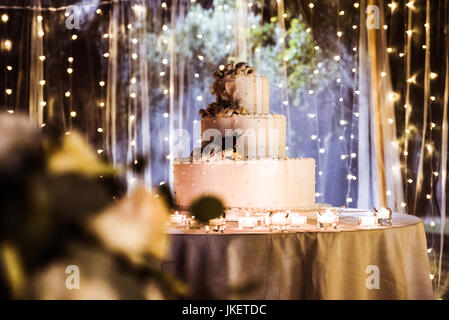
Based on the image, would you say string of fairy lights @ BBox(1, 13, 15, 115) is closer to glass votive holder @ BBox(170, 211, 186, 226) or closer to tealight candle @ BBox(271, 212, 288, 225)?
glass votive holder @ BBox(170, 211, 186, 226)

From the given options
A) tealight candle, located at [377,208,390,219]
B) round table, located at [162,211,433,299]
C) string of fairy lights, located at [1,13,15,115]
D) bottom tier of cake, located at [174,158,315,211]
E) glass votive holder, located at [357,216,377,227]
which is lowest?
round table, located at [162,211,433,299]

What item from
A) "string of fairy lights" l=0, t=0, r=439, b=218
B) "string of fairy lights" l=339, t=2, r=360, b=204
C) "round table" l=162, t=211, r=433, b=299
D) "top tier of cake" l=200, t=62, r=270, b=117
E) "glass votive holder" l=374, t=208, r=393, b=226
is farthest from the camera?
"string of fairy lights" l=339, t=2, r=360, b=204

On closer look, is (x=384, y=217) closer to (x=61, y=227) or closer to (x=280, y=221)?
(x=280, y=221)

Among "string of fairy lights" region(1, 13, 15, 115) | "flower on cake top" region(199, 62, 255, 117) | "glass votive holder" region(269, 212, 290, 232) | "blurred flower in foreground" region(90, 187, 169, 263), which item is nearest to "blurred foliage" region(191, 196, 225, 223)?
"blurred flower in foreground" region(90, 187, 169, 263)

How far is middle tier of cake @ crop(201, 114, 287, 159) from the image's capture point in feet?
12.7

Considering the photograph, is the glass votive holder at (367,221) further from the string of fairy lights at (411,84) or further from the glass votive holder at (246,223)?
the string of fairy lights at (411,84)

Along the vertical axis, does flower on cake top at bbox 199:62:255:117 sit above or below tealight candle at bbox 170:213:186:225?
above

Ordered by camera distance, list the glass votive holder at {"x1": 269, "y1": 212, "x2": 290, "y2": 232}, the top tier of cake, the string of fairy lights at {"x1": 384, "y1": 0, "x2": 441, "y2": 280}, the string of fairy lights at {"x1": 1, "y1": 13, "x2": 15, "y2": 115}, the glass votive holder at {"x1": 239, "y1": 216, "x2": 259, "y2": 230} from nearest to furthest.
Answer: the glass votive holder at {"x1": 269, "y1": 212, "x2": 290, "y2": 232}
the glass votive holder at {"x1": 239, "y1": 216, "x2": 259, "y2": 230}
the top tier of cake
the string of fairy lights at {"x1": 384, "y1": 0, "x2": 441, "y2": 280}
the string of fairy lights at {"x1": 1, "y1": 13, "x2": 15, "y2": 115}

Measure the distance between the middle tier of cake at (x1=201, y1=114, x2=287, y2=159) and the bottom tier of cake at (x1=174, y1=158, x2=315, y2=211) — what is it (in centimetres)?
18

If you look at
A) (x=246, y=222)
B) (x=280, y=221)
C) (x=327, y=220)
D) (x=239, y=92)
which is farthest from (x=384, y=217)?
(x=239, y=92)

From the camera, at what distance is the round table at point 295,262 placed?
2.87m

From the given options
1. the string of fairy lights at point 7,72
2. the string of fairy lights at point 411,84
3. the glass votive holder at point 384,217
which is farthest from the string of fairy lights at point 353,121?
the string of fairy lights at point 7,72

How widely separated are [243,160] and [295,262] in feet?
3.07
